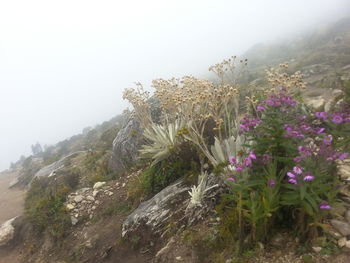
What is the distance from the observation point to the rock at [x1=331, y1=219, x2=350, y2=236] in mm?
2318

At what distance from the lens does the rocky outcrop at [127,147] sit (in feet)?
22.9

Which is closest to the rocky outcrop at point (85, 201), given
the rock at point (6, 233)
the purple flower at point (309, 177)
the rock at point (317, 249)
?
the rock at point (6, 233)

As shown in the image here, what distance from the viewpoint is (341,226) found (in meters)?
2.36

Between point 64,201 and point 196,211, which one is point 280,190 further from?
point 64,201

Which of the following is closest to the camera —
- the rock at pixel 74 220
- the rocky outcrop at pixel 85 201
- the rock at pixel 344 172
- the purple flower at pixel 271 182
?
the purple flower at pixel 271 182

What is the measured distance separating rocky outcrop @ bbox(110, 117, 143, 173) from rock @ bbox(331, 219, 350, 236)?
5.10 m

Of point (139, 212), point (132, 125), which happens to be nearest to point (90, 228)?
point (139, 212)

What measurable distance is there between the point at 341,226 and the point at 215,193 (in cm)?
154

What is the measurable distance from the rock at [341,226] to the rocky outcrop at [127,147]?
5102 millimetres

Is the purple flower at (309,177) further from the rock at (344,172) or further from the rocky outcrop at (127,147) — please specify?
the rocky outcrop at (127,147)

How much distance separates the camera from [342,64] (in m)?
12.6

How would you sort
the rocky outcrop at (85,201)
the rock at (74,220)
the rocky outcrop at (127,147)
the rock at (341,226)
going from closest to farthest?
1. the rock at (341,226)
2. the rock at (74,220)
3. the rocky outcrop at (85,201)
4. the rocky outcrop at (127,147)

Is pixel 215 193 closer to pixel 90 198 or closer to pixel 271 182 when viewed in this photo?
pixel 271 182

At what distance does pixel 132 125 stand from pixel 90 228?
3.34m
